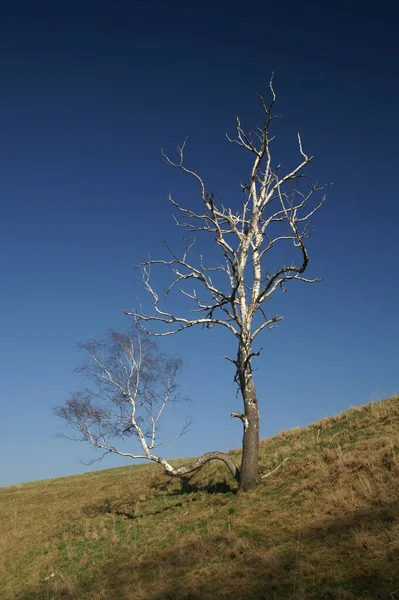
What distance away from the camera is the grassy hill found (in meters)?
8.61

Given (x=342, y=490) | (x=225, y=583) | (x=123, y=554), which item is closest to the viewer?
(x=225, y=583)

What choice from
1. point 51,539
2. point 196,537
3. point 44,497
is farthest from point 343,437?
point 44,497

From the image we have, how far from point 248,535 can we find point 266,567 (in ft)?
7.05

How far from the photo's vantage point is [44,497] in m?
28.4

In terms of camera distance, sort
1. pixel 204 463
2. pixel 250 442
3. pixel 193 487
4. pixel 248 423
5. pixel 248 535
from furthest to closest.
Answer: pixel 193 487
pixel 204 463
pixel 248 423
pixel 250 442
pixel 248 535

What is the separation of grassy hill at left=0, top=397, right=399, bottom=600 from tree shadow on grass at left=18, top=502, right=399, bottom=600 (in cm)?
3

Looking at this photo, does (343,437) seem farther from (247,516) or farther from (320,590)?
(320,590)

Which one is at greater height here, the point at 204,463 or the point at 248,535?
the point at 204,463

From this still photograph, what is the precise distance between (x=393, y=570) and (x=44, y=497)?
25.4 meters

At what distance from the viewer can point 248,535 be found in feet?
37.4

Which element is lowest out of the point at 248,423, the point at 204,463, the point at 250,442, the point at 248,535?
the point at 248,535

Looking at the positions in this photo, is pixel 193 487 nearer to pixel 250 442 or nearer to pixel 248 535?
pixel 250 442

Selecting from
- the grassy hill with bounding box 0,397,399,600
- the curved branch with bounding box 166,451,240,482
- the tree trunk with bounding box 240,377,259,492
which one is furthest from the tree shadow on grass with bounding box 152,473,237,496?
the tree trunk with bounding box 240,377,259,492

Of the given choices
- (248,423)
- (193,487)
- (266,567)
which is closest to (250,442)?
(248,423)
